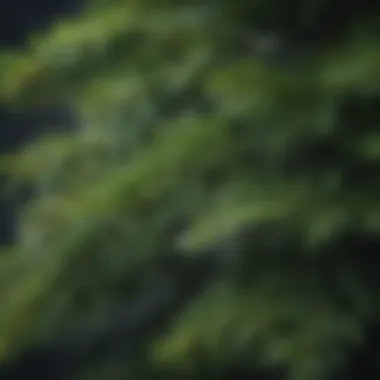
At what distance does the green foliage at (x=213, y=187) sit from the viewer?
0.81 m

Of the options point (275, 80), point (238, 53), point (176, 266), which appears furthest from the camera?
point (176, 266)

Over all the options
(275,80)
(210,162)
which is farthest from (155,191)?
(275,80)

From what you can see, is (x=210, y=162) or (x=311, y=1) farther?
(x=311, y=1)

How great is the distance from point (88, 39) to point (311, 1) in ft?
0.86

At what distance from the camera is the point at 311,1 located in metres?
0.97

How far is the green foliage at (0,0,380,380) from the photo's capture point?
810 mm

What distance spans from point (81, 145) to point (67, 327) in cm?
22

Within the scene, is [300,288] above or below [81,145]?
below

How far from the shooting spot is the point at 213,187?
35.0 inches

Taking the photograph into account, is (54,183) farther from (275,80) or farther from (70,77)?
(275,80)

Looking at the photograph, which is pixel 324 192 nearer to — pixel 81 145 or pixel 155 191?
pixel 155 191

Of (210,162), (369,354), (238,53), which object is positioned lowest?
(369,354)

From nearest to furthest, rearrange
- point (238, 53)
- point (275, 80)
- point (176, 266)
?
point (275, 80) → point (238, 53) → point (176, 266)

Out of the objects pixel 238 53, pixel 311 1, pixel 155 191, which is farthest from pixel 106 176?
pixel 311 1
